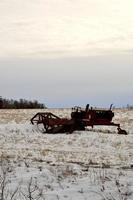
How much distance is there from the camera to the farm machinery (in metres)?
26.7

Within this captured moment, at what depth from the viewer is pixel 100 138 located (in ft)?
76.0

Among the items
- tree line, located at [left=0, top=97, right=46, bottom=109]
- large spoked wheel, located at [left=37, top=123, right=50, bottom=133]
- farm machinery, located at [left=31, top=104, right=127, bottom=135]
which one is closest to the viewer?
farm machinery, located at [left=31, top=104, right=127, bottom=135]

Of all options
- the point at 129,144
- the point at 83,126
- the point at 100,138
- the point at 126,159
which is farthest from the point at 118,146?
the point at 83,126

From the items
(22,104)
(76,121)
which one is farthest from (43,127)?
(22,104)

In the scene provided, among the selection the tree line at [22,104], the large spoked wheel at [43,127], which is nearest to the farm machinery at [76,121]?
the large spoked wheel at [43,127]

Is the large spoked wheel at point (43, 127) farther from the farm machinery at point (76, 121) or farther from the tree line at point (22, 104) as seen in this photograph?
the tree line at point (22, 104)

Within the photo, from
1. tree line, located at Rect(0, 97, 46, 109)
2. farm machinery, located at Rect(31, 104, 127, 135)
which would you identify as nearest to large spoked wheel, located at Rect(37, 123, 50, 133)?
farm machinery, located at Rect(31, 104, 127, 135)

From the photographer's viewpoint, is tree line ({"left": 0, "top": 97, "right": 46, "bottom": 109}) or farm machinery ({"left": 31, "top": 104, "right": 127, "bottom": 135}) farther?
tree line ({"left": 0, "top": 97, "right": 46, "bottom": 109})

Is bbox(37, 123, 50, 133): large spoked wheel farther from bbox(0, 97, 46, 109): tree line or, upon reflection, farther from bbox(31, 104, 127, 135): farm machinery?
bbox(0, 97, 46, 109): tree line

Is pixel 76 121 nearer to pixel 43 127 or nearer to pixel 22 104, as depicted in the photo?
pixel 43 127

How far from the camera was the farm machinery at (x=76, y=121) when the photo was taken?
2673 cm

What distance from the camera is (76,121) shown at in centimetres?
2739

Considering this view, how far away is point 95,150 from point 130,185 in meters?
10.2

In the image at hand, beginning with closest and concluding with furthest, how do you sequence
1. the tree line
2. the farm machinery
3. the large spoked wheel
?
the farm machinery → the large spoked wheel → the tree line
